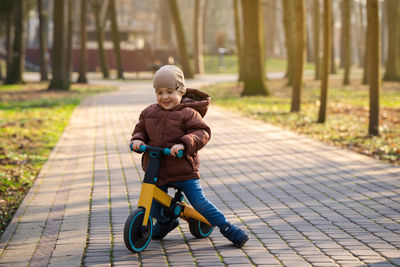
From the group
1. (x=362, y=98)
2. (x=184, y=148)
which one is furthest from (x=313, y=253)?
(x=362, y=98)

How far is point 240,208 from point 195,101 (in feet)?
6.11

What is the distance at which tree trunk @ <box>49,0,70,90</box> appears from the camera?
2428cm

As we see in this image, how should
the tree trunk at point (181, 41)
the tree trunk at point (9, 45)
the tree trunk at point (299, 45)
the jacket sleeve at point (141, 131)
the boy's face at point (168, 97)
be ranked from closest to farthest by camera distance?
the boy's face at point (168, 97)
the jacket sleeve at point (141, 131)
the tree trunk at point (299, 45)
the tree trunk at point (9, 45)
the tree trunk at point (181, 41)

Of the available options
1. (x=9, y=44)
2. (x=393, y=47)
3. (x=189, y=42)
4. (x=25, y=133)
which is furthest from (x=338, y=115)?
(x=189, y=42)

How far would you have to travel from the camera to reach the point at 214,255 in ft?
16.3

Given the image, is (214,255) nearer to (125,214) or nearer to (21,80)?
(125,214)

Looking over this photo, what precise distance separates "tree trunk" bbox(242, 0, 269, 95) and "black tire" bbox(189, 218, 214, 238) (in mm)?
16895

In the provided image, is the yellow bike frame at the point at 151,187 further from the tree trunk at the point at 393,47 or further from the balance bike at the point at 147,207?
the tree trunk at the point at 393,47

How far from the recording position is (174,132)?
4930mm

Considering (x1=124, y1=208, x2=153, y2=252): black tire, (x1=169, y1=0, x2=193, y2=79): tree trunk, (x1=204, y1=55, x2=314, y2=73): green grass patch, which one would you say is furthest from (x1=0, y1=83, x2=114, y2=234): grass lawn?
(x1=204, y1=55, x2=314, y2=73): green grass patch

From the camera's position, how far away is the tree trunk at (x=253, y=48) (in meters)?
21.7

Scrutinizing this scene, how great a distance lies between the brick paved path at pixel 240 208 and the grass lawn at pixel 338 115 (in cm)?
75

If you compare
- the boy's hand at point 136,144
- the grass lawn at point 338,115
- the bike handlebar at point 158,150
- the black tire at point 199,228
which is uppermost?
the boy's hand at point 136,144

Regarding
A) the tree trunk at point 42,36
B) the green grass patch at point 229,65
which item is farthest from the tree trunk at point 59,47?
the green grass patch at point 229,65
